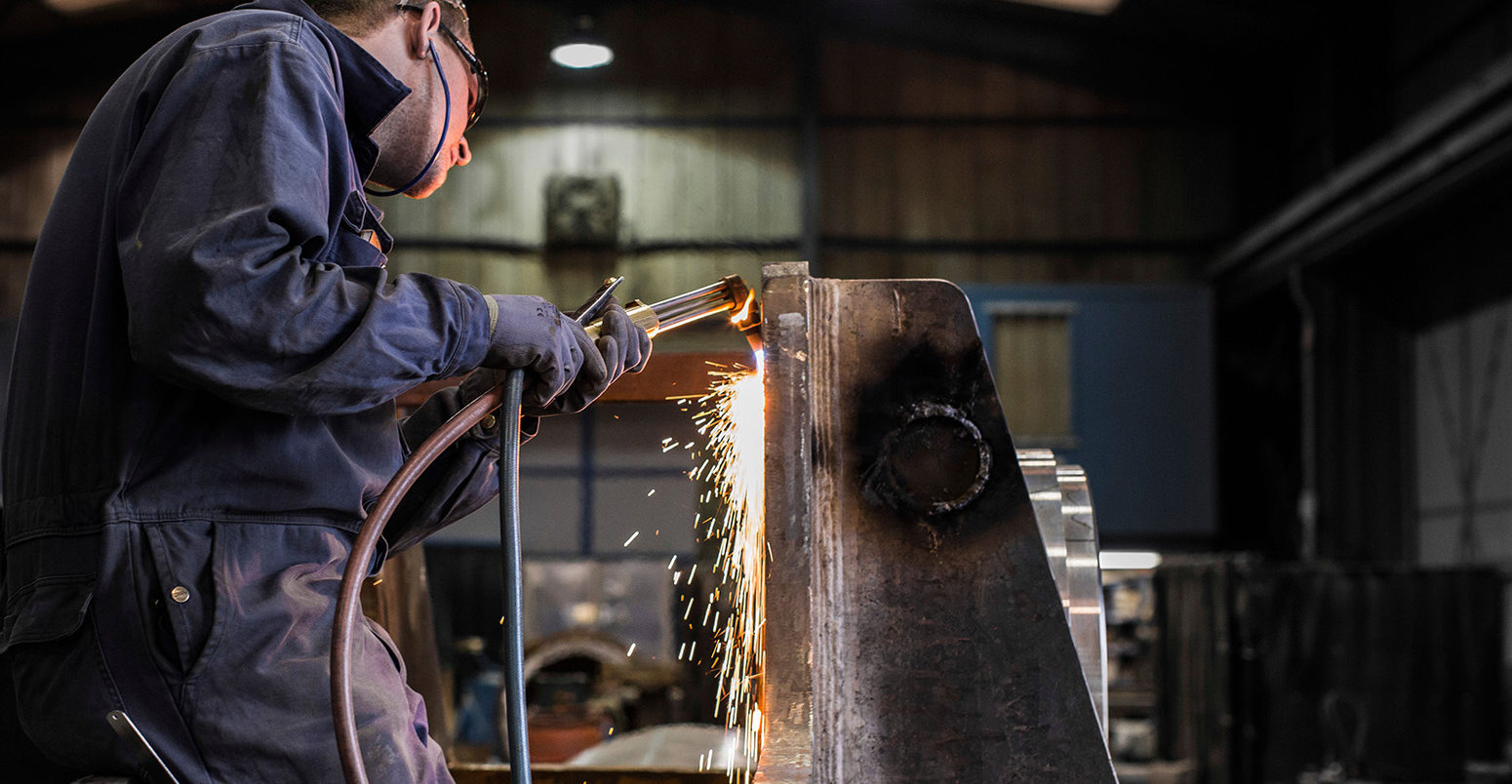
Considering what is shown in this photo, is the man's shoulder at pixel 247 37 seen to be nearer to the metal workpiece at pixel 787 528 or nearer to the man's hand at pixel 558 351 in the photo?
the man's hand at pixel 558 351

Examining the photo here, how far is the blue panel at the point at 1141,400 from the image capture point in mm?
10180

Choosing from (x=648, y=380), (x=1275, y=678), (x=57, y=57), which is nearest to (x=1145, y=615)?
(x=1275, y=678)

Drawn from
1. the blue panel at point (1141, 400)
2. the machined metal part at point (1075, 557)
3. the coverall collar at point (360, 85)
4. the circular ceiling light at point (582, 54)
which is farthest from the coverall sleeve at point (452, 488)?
the blue panel at point (1141, 400)

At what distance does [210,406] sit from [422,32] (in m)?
0.56

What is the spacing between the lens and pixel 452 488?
5.37ft

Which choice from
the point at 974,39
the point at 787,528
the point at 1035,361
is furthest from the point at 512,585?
the point at 974,39

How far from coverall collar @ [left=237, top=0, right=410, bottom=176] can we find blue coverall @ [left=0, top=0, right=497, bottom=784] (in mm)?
23

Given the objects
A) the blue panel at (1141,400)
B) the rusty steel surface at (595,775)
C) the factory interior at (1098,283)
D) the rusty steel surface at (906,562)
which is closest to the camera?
the rusty steel surface at (906,562)

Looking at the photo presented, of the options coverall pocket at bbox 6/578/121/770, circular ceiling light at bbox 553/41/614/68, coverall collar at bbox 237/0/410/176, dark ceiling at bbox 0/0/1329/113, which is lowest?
coverall pocket at bbox 6/578/121/770

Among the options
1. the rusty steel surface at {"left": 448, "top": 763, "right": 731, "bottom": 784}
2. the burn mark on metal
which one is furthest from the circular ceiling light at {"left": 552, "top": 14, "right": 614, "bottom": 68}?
the burn mark on metal

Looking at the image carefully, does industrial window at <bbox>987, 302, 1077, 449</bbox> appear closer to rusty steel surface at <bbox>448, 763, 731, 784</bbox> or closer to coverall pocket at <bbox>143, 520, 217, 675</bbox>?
rusty steel surface at <bbox>448, 763, 731, 784</bbox>

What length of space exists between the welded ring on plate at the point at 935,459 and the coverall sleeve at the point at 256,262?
0.51 m

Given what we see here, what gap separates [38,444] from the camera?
122 cm

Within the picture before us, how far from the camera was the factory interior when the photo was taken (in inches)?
229
